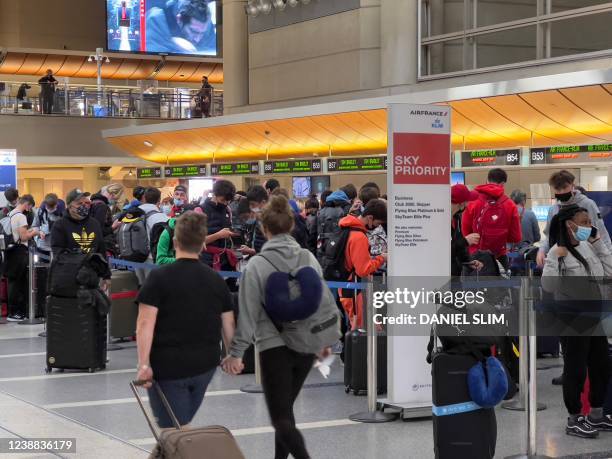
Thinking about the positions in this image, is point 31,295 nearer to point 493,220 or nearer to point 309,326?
point 493,220

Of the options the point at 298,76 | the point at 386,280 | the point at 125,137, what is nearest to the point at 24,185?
the point at 125,137

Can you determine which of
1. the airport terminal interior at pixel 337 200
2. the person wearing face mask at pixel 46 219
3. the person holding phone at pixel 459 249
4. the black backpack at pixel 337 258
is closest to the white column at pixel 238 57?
the airport terminal interior at pixel 337 200

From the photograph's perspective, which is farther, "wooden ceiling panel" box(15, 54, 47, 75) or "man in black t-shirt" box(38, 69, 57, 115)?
"wooden ceiling panel" box(15, 54, 47, 75)

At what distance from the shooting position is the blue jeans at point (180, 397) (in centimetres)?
553

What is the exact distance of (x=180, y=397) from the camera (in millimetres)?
5555

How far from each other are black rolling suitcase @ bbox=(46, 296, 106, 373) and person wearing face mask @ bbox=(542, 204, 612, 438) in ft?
16.4

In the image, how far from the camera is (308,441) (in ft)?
25.2

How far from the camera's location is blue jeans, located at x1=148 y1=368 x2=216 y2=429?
5.53m

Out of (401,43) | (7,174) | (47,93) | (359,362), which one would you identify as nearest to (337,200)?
(359,362)

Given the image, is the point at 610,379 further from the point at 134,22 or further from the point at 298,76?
the point at 134,22

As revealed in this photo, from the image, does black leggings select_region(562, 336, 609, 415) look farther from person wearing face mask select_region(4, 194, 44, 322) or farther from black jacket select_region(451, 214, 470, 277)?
person wearing face mask select_region(4, 194, 44, 322)

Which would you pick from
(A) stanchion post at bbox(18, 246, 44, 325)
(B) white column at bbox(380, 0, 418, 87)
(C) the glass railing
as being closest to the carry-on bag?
(A) stanchion post at bbox(18, 246, 44, 325)

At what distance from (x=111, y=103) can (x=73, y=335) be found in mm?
→ 26778

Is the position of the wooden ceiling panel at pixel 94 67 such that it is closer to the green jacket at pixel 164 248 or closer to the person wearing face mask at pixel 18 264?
the person wearing face mask at pixel 18 264
